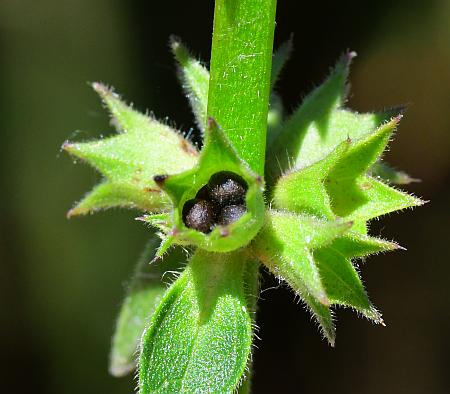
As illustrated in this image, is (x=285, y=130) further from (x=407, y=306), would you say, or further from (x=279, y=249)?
(x=407, y=306)

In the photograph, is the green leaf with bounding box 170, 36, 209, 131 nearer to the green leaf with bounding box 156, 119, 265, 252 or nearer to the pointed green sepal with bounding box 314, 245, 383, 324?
the green leaf with bounding box 156, 119, 265, 252

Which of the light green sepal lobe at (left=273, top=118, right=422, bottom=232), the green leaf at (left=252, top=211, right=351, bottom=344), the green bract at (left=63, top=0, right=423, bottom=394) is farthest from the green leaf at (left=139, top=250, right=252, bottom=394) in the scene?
the light green sepal lobe at (left=273, top=118, right=422, bottom=232)

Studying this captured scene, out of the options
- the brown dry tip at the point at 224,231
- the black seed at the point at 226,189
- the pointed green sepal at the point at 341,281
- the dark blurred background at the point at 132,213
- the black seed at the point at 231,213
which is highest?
the brown dry tip at the point at 224,231

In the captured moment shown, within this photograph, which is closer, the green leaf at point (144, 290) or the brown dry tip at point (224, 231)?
the brown dry tip at point (224, 231)

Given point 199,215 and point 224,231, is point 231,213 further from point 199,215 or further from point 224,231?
point 224,231

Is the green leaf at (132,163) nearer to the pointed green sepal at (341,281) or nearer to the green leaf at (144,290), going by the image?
the green leaf at (144,290)

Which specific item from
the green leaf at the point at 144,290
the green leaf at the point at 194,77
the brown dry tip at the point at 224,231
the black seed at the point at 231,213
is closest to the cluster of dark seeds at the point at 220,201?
the black seed at the point at 231,213

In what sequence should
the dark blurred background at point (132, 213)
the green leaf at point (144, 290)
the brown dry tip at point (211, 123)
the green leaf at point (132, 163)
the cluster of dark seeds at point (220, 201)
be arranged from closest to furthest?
1. the brown dry tip at point (211, 123)
2. the cluster of dark seeds at point (220, 201)
3. the green leaf at point (132, 163)
4. the green leaf at point (144, 290)
5. the dark blurred background at point (132, 213)
